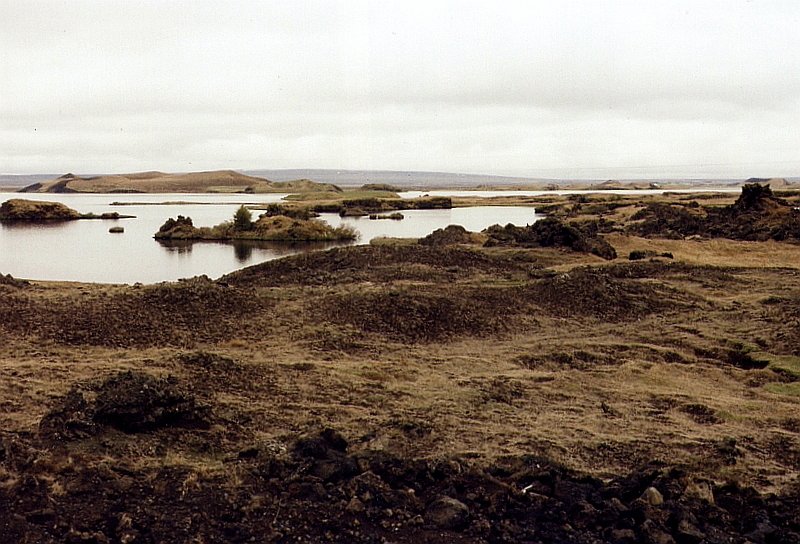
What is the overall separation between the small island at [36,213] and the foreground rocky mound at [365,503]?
59.0 metres

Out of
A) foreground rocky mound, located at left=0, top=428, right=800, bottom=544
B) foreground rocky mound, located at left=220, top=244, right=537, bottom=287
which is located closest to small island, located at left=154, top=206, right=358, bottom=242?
foreground rocky mound, located at left=220, top=244, right=537, bottom=287

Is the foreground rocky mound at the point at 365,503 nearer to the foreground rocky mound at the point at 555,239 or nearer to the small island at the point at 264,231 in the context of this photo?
the foreground rocky mound at the point at 555,239

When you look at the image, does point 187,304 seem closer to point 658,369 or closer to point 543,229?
point 658,369

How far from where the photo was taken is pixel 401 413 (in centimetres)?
885

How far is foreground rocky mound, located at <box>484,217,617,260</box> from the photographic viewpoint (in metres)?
27.6

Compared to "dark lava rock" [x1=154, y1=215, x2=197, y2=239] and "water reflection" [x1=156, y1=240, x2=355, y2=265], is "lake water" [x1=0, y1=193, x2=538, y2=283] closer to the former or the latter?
"water reflection" [x1=156, y1=240, x2=355, y2=265]

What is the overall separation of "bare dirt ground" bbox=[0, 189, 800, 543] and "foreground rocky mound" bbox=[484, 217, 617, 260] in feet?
29.5

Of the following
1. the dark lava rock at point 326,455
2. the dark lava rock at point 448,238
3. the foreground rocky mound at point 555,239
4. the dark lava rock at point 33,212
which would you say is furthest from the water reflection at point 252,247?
the dark lava rock at point 326,455

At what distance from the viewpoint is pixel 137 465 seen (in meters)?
6.65

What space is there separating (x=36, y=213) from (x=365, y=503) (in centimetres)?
6263

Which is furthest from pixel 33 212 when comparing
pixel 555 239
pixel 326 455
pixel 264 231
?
pixel 326 455

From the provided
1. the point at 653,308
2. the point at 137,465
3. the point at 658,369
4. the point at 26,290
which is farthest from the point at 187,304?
the point at 653,308

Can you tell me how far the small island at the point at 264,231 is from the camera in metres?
43.7

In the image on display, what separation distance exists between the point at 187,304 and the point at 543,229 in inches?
740
